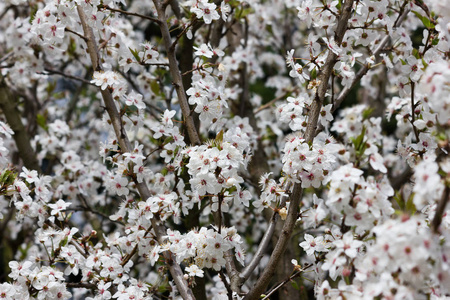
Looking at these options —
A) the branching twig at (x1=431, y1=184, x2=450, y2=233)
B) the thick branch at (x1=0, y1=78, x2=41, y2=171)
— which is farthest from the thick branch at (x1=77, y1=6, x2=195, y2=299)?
the thick branch at (x1=0, y1=78, x2=41, y2=171)

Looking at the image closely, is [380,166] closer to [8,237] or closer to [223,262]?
[223,262]

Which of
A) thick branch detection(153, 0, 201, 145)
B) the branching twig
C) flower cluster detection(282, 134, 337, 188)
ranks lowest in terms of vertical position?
the branching twig

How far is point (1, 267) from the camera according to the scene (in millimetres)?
7168

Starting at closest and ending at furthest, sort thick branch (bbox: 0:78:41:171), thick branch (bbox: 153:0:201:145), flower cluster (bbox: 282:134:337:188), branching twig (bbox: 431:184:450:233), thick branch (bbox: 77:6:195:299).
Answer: branching twig (bbox: 431:184:450:233)
flower cluster (bbox: 282:134:337:188)
thick branch (bbox: 77:6:195:299)
thick branch (bbox: 153:0:201:145)
thick branch (bbox: 0:78:41:171)

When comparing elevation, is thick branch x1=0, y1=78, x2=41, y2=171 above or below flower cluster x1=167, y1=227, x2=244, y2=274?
above

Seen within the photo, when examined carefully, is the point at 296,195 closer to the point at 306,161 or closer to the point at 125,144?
the point at 306,161

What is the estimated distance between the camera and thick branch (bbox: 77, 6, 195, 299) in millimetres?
2520

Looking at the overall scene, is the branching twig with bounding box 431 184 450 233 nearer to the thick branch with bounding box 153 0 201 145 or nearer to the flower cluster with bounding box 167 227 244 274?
the flower cluster with bounding box 167 227 244 274

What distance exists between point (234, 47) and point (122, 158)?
2361 mm

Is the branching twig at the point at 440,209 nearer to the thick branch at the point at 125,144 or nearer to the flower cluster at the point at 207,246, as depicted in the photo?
the flower cluster at the point at 207,246

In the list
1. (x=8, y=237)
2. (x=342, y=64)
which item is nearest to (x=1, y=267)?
(x=8, y=237)

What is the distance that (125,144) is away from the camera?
2846 mm

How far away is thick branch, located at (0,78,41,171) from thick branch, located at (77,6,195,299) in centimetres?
144

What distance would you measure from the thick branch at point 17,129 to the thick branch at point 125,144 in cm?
144
